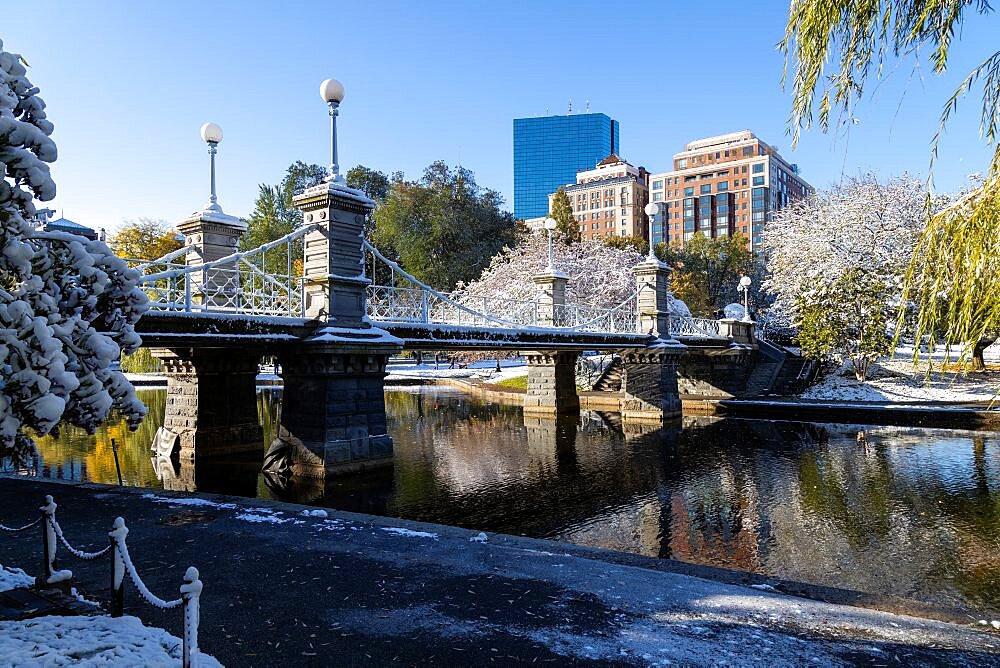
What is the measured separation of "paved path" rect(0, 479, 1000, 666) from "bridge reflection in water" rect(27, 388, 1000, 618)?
4.01 m

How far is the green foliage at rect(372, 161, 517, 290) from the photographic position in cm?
4853

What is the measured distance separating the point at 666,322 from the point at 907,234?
1402 cm

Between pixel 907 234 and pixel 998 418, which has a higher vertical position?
pixel 907 234

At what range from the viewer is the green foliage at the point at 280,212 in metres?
53.4

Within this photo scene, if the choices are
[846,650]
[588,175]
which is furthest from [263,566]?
[588,175]

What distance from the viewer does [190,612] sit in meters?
3.56

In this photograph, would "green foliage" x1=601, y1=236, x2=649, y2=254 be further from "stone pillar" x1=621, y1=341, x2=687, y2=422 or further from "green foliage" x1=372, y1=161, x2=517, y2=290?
"stone pillar" x1=621, y1=341, x2=687, y2=422

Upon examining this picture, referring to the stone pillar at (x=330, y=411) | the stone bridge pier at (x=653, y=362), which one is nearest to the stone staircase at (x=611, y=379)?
the stone bridge pier at (x=653, y=362)

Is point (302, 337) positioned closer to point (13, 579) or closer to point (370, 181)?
point (13, 579)

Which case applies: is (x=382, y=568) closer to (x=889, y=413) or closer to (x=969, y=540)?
(x=969, y=540)

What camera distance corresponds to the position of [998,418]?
21719mm

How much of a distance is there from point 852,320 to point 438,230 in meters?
28.7

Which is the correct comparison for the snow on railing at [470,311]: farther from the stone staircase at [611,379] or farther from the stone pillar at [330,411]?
the stone staircase at [611,379]

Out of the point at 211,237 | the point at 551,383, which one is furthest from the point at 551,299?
the point at 211,237
